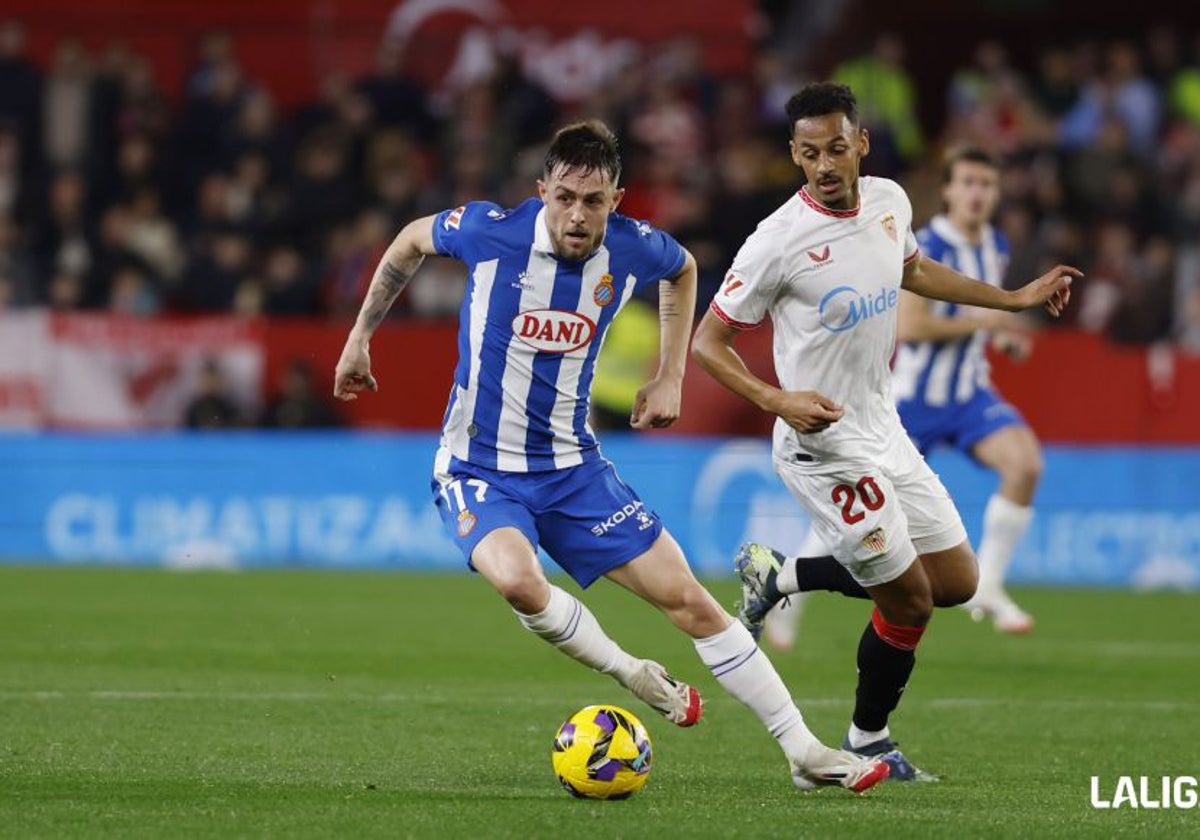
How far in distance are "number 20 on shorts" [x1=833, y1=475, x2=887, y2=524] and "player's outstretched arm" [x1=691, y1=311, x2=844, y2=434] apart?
0.38 metres

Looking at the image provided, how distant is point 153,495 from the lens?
16547 millimetres

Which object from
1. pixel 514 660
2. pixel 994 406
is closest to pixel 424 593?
pixel 514 660

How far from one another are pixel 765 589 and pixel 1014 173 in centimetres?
1194

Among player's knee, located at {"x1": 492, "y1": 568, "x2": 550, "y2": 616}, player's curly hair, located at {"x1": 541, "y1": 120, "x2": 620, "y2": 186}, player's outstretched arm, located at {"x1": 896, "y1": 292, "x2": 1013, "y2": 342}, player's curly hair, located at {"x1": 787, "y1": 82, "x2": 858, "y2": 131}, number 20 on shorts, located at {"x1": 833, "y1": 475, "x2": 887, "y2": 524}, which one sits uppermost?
player's curly hair, located at {"x1": 787, "y1": 82, "x2": 858, "y2": 131}

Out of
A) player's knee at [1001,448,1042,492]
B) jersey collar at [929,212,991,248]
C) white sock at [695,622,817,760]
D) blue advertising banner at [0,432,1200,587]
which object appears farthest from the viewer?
blue advertising banner at [0,432,1200,587]

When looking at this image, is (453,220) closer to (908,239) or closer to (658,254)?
(658,254)

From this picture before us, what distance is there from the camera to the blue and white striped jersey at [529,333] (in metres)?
7.36

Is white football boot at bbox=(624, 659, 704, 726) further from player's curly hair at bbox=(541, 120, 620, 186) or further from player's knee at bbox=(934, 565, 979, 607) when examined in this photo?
player's curly hair at bbox=(541, 120, 620, 186)

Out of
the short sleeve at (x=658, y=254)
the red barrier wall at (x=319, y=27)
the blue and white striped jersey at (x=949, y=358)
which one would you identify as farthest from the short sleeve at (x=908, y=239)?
the red barrier wall at (x=319, y=27)

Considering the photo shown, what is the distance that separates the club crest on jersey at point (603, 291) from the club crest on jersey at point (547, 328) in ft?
0.24

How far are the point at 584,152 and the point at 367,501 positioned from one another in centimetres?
981

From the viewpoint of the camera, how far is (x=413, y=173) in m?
19.0

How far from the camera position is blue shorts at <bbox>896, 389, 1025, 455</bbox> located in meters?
11.8

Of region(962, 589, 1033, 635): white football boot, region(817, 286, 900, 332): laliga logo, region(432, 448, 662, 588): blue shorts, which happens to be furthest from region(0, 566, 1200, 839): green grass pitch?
region(817, 286, 900, 332): laliga logo
